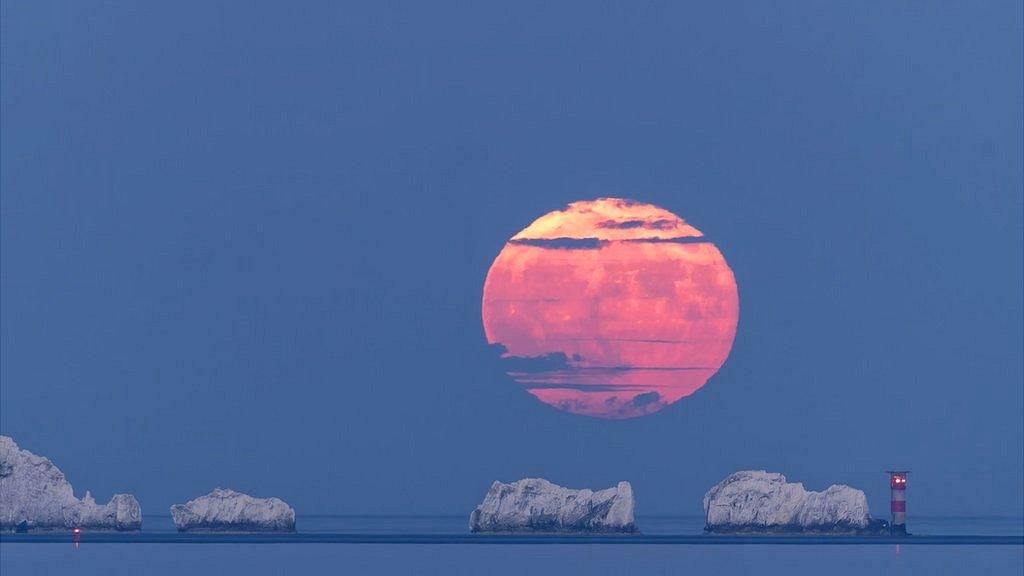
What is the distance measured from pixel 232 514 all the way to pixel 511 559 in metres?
15.4

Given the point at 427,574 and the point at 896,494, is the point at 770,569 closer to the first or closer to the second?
the point at 896,494

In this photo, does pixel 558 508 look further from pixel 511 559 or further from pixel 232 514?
pixel 232 514

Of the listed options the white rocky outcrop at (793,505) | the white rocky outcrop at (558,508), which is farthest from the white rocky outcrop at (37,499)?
the white rocky outcrop at (793,505)

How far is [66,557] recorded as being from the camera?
11869 centimetres

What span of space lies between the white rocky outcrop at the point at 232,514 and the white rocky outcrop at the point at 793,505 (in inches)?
971

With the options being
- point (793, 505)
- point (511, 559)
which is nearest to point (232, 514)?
point (511, 559)

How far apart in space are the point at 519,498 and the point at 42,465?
84.4 feet

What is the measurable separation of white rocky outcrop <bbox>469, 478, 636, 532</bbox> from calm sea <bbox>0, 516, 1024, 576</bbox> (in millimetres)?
1788

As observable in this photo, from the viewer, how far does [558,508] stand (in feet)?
397

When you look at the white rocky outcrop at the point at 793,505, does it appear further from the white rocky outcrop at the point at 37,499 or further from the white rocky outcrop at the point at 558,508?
the white rocky outcrop at the point at 37,499

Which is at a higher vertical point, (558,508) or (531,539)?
(558,508)

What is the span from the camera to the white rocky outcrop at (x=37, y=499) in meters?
120

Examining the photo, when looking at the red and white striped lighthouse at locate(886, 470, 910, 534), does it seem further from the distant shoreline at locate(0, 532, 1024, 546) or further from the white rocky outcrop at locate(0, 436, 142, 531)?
the white rocky outcrop at locate(0, 436, 142, 531)

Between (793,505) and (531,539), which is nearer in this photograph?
(531,539)
